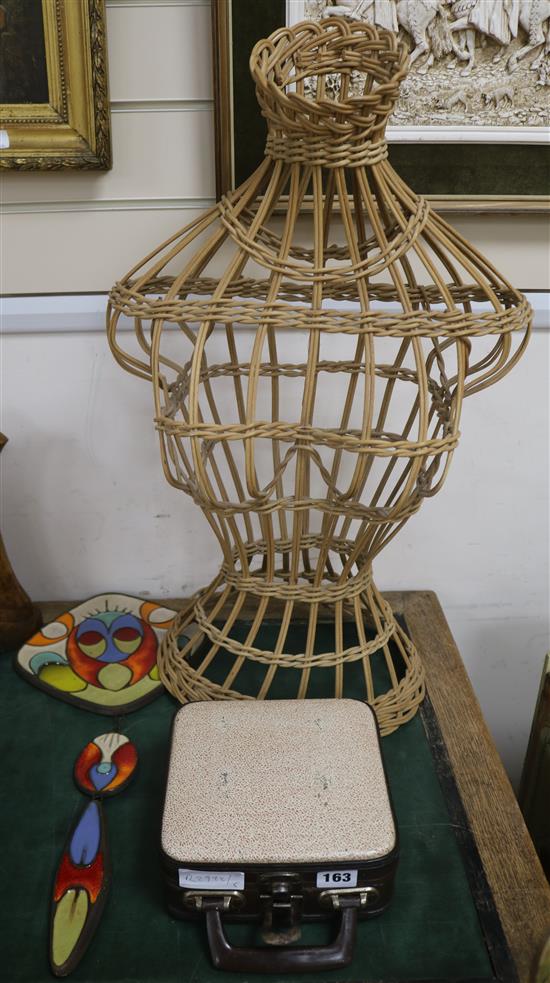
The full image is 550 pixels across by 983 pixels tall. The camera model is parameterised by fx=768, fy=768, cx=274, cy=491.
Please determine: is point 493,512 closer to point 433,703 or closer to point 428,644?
point 428,644

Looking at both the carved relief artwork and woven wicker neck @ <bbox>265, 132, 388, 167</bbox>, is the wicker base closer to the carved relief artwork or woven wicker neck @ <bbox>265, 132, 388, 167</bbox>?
woven wicker neck @ <bbox>265, 132, 388, 167</bbox>

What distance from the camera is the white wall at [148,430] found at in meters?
1.01

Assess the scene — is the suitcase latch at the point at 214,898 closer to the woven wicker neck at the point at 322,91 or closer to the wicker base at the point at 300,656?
the wicker base at the point at 300,656

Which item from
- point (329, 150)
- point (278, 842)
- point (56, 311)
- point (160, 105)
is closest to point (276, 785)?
point (278, 842)

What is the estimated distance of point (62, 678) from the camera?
1.02 m

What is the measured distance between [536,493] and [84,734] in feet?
2.58

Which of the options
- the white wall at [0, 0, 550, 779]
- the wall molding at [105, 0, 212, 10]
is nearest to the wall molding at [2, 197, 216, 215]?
the white wall at [0, 0, 550, 779]

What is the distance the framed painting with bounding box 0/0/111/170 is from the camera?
3.07 feet

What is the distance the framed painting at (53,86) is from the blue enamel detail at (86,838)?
79cm

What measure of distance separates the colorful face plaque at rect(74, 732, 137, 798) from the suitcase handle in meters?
0.23

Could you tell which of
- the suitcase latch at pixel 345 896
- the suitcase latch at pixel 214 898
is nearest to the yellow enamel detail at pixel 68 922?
the suitcase latch at pixel 214 898

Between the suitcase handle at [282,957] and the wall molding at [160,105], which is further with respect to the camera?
the wall molding at [160,105]

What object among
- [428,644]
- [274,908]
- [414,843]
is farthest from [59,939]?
[428,644]

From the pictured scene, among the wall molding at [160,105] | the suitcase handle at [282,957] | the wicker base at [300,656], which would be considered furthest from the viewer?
the wall molding at [160,105]
